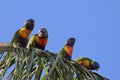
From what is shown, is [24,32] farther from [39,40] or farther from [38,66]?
[38,66]

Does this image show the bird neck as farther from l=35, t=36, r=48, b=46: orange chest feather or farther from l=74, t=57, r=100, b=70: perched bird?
l=74, t=57, r=100, b=70: perched bird

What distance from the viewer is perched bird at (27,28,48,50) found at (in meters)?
6.35

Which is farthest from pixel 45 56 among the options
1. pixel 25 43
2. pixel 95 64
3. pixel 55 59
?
pixel 95 64

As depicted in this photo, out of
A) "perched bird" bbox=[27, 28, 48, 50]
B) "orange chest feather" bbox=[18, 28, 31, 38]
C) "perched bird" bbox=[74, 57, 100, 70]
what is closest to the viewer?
"perched bird" bbox=[27, 28, 48, 50]

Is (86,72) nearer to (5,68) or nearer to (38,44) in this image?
(5,68)

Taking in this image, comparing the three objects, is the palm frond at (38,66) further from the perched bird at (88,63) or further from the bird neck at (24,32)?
the perched bird at (88,63)

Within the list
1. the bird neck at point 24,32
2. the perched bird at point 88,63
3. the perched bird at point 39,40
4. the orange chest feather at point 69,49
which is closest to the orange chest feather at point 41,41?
the perched bird at point 39,40

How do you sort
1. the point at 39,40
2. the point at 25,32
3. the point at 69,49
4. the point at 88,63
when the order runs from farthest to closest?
the point at 88,63 → the point at 69,49 → the point at 25,32 → the point at 39,40

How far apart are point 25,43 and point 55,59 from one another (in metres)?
2.46

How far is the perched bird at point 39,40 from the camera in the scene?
6.35m

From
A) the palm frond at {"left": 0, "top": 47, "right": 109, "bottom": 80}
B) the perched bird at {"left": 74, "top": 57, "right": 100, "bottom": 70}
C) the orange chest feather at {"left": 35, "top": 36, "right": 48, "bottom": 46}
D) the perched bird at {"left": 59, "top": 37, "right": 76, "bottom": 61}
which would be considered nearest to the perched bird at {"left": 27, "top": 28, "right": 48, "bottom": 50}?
the orange chest feather at {"left": 35, "top": 36, "right": 48, "bottom": 46}

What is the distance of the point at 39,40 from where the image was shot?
6586 mm

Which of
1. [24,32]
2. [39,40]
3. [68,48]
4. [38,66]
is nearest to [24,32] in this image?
[24,32]

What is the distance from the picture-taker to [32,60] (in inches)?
158
